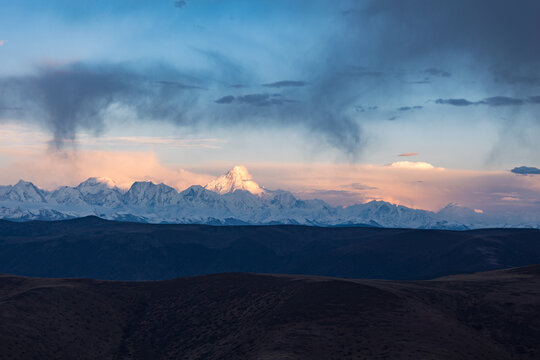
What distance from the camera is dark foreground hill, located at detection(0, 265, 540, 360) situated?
107 metres

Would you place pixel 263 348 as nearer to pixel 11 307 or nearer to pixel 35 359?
pixel 35 359

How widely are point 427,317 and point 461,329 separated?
596 centimetres

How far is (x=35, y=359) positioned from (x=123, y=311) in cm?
3571

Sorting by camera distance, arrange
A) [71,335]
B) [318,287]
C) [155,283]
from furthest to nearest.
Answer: [155,283] < [318,287] < [71,335]

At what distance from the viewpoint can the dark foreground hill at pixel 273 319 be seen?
10731 cm

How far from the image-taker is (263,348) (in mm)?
109250

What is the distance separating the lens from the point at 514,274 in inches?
6314

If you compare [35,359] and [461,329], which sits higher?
[461,329]

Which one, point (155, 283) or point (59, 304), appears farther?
point (155, 283)

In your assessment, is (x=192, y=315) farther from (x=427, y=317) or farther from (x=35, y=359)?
(x=427, y=317)

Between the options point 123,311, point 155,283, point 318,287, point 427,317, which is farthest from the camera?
point 155,283

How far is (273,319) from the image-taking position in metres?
127

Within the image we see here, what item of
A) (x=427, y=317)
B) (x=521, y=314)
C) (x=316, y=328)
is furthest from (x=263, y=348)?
(x=521, y=314)

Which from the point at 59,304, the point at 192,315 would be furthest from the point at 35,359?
the point at 192,315
